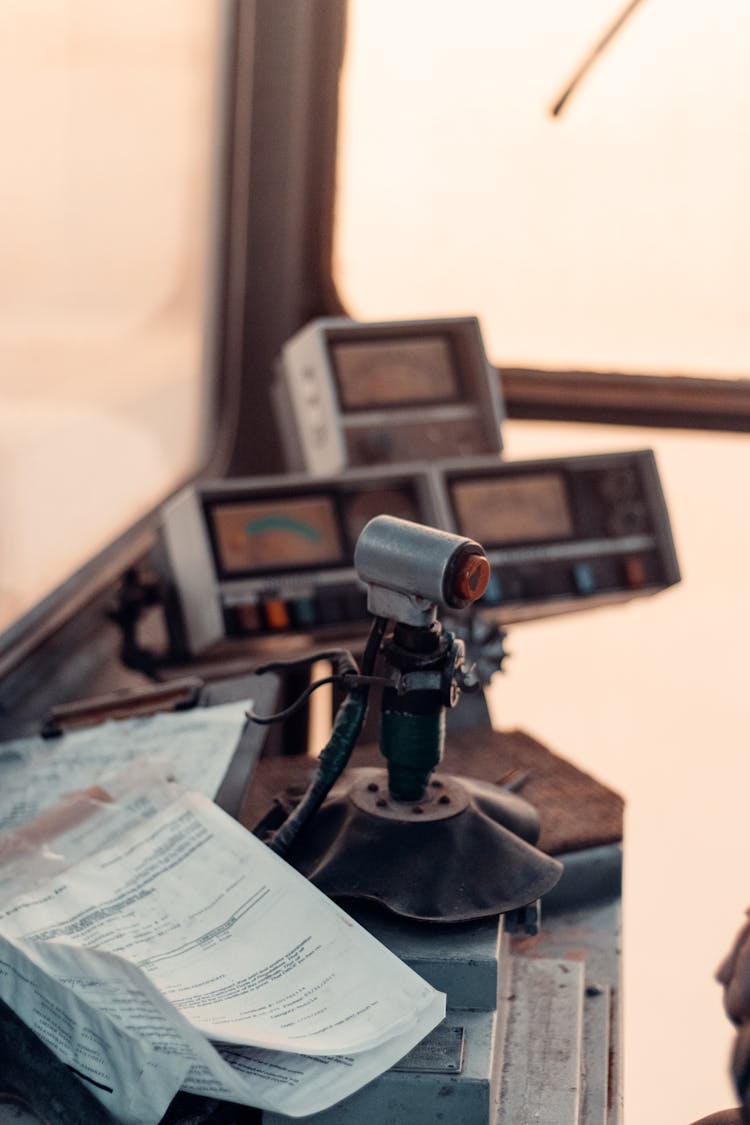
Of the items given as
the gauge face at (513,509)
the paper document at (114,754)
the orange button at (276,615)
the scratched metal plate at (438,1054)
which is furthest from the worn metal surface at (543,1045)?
the gauge face at (513,509)

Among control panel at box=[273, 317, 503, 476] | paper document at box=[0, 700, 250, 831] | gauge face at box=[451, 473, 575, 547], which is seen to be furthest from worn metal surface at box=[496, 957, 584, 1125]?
control panel at box=[273, 317, 503, 476]

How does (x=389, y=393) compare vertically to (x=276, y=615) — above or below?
above

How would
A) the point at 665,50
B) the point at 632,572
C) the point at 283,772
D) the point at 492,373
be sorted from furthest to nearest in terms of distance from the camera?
the point at 665,50, the point at 492,373, the point at 632,572, the point at 283,772

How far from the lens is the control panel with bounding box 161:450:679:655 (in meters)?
1.61

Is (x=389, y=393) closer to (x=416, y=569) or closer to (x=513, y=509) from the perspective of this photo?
(x=513, y=509)

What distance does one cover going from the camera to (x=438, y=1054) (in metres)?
0.79

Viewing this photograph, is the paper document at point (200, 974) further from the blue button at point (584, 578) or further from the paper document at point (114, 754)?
the blue button at point (584, 578)

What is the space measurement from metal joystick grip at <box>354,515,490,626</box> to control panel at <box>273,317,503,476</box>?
2.93 ft

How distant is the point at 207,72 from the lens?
216cm

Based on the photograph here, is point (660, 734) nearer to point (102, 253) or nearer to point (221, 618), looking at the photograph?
point (221, 618)

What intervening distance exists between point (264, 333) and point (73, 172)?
793 mm

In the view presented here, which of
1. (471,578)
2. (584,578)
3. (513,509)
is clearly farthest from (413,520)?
(471,578)

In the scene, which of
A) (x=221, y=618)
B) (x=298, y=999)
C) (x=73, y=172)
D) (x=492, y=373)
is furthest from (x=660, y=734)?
(x=298, y=999)

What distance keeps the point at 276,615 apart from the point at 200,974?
31.6 inches
